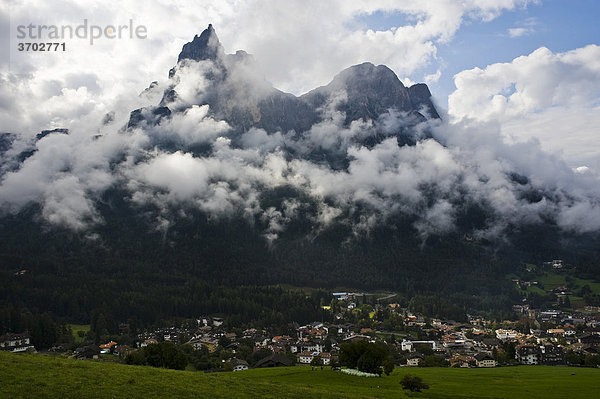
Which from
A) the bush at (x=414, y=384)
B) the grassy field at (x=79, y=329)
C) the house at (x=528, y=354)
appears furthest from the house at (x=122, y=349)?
the house at (x=528, y=354)

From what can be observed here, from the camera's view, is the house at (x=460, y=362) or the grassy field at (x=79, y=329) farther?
the grassy field at (x=79, y=329)

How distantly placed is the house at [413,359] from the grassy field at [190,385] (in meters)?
32.1

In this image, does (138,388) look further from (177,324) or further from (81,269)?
(81,269)

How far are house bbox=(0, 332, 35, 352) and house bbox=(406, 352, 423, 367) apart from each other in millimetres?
88925

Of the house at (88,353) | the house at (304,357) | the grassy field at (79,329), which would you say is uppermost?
the house at (88,353)

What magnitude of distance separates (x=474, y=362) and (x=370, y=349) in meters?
40.5

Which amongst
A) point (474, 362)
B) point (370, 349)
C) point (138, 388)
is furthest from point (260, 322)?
point (138, 388)

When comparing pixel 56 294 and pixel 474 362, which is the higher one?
pixel 56 294

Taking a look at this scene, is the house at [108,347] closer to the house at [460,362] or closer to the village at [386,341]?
the village at [386,341]

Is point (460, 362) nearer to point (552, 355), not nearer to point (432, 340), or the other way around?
point (552, 355)

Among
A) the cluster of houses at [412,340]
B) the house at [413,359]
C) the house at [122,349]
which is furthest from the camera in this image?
the house at [122,349]

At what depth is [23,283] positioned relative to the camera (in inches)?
6668

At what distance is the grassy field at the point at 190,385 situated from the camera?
28.3 meters

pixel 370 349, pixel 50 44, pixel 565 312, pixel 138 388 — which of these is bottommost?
pixel 565 312
